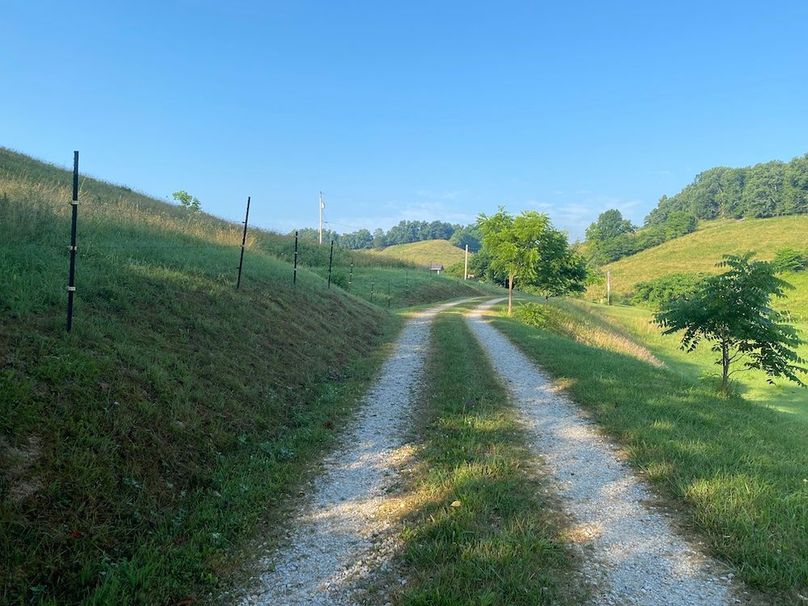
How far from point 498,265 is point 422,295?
49.9ft

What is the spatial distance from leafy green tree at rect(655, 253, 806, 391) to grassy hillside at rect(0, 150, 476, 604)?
26.3 feet

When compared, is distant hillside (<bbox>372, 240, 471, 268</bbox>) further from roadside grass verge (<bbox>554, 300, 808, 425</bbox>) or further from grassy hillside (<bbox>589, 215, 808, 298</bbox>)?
roadside grass verge (<bbox>554, 300, 808, 425</bbox>)

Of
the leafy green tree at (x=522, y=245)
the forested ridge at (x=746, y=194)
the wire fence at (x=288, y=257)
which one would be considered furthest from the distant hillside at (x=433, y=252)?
the leafy green tree at (x=522, y=245)

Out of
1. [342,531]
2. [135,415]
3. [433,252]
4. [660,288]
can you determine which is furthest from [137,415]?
[433,252]

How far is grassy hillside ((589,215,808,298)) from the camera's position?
88750 mm

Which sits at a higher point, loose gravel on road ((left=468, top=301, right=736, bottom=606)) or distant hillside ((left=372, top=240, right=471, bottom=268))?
distant hillside ((left=372, top=240, right=471, bottom=268))

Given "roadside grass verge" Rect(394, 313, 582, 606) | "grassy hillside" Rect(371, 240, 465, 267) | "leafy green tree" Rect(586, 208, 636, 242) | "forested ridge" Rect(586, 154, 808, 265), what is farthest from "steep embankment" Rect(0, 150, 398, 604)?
"leafy green tree" Rect(586, 208, 636, 242)

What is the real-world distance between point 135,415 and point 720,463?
6.78 metres

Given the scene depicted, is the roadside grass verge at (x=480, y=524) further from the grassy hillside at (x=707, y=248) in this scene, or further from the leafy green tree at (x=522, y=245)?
the grassy hillside at (x=707, y=248)

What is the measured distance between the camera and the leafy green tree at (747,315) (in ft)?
32.9

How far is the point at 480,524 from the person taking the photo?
4.14 metres

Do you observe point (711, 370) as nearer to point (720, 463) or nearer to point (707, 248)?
point (720, 463)

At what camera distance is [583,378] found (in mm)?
10148

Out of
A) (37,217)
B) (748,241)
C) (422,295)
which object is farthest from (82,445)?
(748,241)
